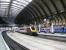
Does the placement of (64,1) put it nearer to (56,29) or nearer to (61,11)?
(61,11)

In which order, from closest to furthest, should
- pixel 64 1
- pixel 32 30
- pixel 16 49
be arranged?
1. pixel 16 49
2. pixel 32 30
3. pixel 64 1

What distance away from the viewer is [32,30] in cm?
4450

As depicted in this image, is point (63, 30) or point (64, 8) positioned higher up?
point (64, 8)

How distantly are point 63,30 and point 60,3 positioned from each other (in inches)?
321

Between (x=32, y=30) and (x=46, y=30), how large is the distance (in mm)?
6021

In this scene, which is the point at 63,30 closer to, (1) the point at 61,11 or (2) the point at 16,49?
(1) the point at 61,11

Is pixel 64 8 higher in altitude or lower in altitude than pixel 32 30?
higher

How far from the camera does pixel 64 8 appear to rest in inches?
1884

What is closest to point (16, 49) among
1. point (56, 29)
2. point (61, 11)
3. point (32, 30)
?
point (32, 30)

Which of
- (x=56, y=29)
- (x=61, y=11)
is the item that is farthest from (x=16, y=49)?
(x=61, y=11)

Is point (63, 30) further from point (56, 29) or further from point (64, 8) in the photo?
point (64, 8)

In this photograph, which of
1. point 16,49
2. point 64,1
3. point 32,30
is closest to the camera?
point 16,49

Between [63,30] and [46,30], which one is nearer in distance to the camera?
[63,30]

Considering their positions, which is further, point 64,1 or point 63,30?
point 64,1
